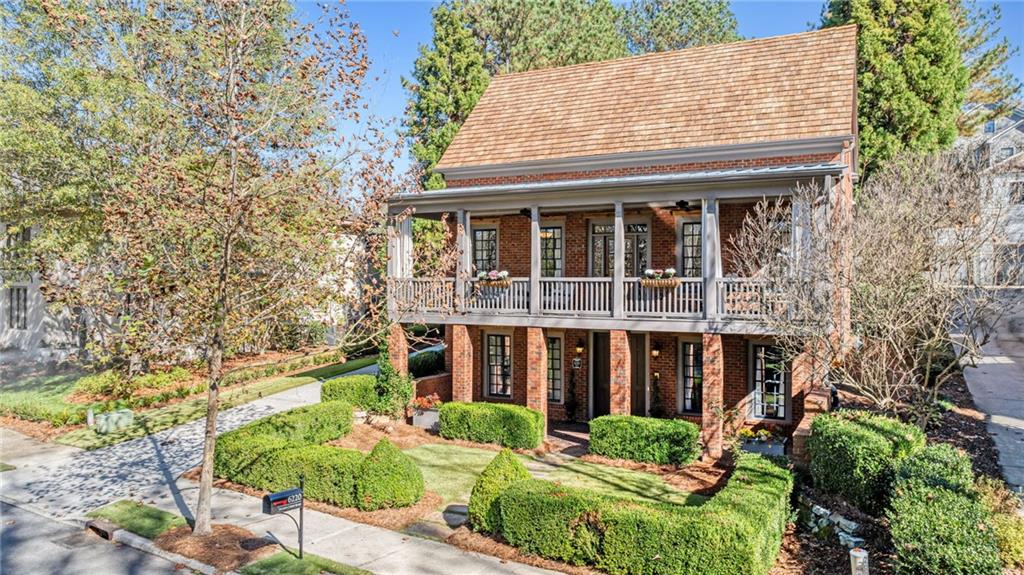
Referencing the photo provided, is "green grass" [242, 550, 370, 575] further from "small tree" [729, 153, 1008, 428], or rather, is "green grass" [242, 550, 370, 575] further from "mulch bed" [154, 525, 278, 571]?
"small tree" [729, 153, 1008, 428]

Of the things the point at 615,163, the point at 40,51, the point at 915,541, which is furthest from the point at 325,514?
the point at 40,51

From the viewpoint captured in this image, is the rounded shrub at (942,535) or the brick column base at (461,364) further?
the brick column base at (461,364)

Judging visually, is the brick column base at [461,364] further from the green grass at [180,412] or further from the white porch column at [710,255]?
the white porch column at [710,255]

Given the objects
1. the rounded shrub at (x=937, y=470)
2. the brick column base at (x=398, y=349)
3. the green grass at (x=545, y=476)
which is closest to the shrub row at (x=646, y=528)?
the rounded shrub at (x=937, y=470)

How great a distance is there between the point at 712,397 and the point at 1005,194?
1156 cm

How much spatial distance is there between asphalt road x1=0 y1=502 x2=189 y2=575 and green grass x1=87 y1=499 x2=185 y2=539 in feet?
1.20

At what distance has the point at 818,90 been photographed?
16781 millimetres

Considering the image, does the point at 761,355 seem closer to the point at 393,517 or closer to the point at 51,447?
the point at 393,517

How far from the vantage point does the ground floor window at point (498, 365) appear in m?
19.0

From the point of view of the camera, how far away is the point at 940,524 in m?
7.27

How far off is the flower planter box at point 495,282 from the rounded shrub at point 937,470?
9517 millimetres

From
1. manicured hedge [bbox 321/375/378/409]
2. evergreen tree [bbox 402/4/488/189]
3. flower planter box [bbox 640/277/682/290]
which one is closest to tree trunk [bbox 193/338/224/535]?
manicured hedge [bbox 321/375/378/409]

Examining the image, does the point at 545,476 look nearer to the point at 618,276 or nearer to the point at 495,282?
the point at 618,276

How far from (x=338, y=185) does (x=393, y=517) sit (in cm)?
572
